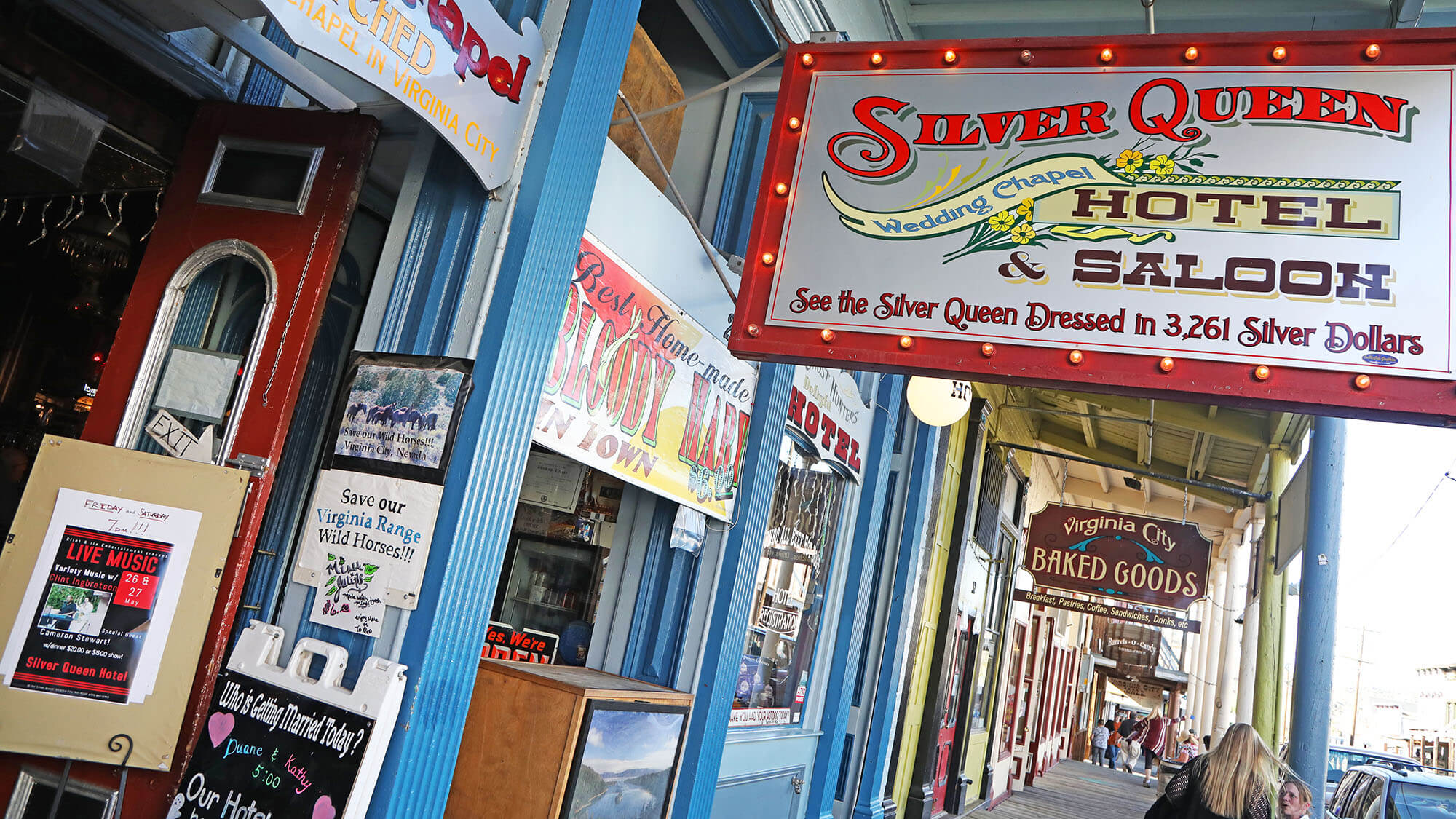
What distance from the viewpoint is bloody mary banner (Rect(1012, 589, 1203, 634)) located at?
12758mm

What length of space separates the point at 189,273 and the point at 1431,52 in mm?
4000

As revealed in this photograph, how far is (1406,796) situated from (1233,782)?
2376 mm

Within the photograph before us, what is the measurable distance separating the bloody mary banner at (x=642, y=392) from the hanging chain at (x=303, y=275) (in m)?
0.79

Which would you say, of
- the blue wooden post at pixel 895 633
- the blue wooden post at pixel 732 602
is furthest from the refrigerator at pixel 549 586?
the blue wooden post at pixel 895 633

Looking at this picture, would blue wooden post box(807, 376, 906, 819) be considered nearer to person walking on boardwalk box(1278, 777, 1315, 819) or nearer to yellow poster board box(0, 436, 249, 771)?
person walking on boardwalk box(1278, 777, 1315, 819)

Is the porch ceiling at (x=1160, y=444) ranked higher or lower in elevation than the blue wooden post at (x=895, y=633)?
higher

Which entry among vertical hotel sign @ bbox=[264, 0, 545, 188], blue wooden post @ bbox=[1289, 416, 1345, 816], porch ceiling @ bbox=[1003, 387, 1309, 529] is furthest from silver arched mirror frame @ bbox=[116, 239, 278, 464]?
porch ceiling @ bbox=[1003, 387, 1309, 529]

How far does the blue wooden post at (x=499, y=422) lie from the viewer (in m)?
2.76

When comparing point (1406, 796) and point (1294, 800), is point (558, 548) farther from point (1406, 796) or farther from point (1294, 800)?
point (1406, 796)

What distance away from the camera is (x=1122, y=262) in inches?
117

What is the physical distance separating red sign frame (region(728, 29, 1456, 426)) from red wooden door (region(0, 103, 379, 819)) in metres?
1.38

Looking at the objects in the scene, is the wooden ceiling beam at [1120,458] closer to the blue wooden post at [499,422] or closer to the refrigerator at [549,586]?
the refrigerator at [549,586]

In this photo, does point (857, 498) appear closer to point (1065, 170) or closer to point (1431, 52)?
point (1065, 170)

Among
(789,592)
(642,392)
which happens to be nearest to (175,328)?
(642,392)
